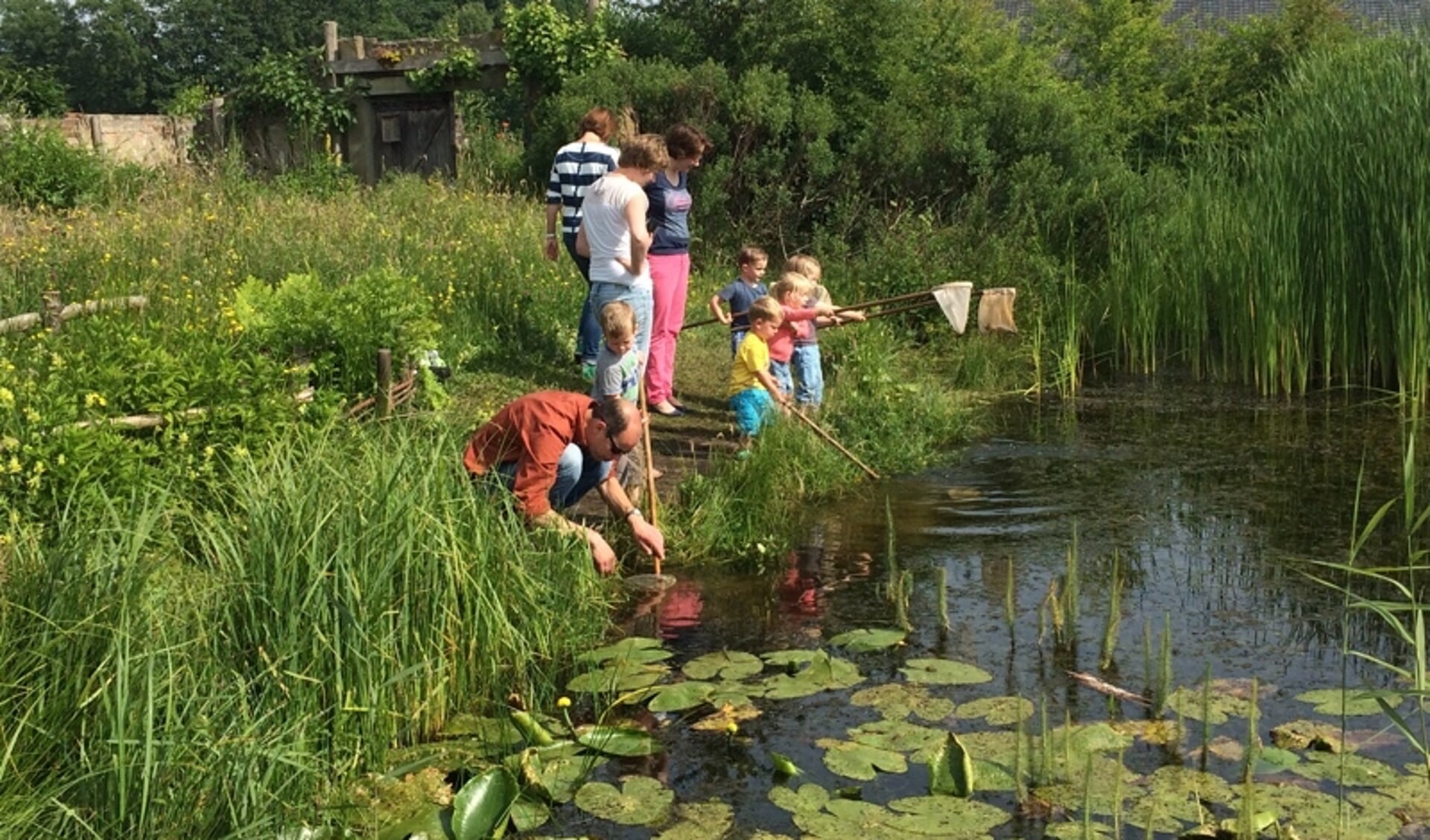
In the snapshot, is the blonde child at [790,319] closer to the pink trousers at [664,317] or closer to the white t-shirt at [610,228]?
the pink trousers at [664,317]

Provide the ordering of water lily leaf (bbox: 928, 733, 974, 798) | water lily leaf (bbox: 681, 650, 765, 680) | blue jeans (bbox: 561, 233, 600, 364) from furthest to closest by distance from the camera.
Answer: blue jeans (bbox: 561, 233, 600, 364) < water lily leaf (bbox: 681, 650, 765, 680) < water lily leaf (bbox: 928, 733, 974, 798)

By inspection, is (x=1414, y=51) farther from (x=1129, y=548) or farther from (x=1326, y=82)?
(x=1129, y=548)

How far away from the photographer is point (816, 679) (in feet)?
17.7

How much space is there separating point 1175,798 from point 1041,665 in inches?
46.9

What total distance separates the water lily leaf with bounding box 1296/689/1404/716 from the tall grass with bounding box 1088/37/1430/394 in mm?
5600

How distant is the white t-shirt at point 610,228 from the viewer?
26.1 feet

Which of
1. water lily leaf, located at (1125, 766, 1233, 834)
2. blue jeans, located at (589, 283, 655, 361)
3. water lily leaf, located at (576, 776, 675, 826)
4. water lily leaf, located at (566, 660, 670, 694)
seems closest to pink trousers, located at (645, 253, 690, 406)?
blue jeans, located at (589, 283, 655, 361)

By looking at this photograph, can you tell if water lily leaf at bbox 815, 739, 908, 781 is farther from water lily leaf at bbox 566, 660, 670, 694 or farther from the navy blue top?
the navy blue top

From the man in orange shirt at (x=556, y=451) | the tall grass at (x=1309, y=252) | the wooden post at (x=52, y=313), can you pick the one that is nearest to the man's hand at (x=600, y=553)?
the man in orange shirt at (x=556, y=451)

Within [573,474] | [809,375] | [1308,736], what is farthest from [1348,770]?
[809,375]

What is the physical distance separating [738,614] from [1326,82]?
23.9 ft

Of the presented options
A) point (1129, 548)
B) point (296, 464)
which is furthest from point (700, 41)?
point (296, 464)

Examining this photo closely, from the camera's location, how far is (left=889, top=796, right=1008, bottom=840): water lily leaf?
4.20 m

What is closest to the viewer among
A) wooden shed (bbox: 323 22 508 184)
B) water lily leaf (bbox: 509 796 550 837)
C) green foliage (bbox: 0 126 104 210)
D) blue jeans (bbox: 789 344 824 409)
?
water lily leaf (bbox: 509 796 550 837)
